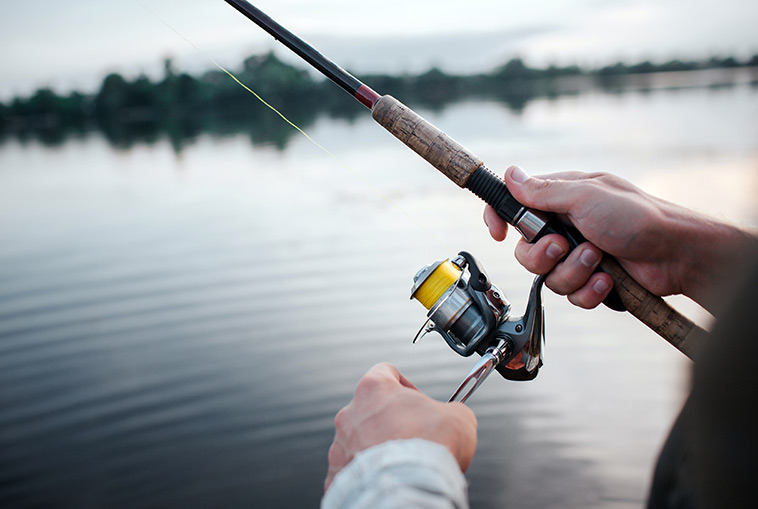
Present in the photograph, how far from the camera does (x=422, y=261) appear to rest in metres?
6.21

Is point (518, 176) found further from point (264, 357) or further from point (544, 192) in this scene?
point (264, 357)

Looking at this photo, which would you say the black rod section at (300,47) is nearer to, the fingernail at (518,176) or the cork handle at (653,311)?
the fingernail at (518,176)

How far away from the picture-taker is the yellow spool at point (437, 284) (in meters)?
1.52

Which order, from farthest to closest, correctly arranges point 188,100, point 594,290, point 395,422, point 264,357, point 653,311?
1. point 188,100
2. point 264,357
3. point 594,290
4. point 653,311
5. point 395,422

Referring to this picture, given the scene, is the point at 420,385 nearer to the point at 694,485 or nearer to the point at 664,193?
the point at 694,485

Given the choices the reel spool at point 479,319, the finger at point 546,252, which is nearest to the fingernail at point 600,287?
the finger at point 546,252

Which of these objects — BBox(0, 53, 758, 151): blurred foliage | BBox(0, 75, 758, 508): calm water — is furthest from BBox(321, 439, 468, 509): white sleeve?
BBox(0, 53, 758, 151): blurred foliage

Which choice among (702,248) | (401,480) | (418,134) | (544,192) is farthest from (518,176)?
(401,480)

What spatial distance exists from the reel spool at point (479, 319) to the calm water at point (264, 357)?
0.54 m

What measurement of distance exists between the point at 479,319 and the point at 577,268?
39cm

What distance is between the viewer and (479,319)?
1.50m

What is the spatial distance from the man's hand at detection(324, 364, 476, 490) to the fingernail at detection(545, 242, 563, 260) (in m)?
0.91

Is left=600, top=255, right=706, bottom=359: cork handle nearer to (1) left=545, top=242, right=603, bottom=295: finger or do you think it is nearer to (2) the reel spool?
(1) left=545, top=242, right=603, bottom=295: finger

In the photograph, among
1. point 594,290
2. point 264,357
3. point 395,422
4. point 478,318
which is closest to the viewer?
point 395,422
